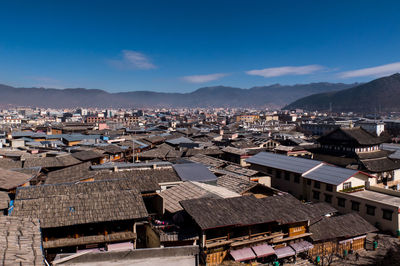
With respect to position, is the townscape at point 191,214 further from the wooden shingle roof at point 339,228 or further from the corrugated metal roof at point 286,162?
the corrugated metal roof at point 286,162

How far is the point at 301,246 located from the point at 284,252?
Result: 159 centimetres

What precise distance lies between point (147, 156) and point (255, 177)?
67.8 feet

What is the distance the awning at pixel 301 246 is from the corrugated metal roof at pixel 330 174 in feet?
32.8

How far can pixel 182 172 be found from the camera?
2608 centimetres

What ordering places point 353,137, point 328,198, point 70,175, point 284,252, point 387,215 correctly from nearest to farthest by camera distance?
1. point 284,252
2. point 387,215
3. point 70,175
4. point 328,198
5. point 353,137

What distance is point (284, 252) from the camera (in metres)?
17.6

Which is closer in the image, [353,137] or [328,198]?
[328,198]

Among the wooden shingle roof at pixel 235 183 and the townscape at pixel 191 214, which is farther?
the wooden shingle roof at pixel 235 183

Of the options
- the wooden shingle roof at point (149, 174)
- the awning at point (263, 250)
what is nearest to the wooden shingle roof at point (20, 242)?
the awning at point (263, 250)

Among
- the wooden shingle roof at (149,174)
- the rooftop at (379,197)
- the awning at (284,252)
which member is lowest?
the awning at (284,252)

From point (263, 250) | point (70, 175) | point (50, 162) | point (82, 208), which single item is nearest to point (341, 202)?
point (263, 250)

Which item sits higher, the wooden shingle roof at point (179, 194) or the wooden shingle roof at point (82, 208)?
the wooden shingle roof at point (82, 208)

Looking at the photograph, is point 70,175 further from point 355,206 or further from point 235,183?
point 355,206

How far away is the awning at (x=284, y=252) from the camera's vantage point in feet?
56.8
